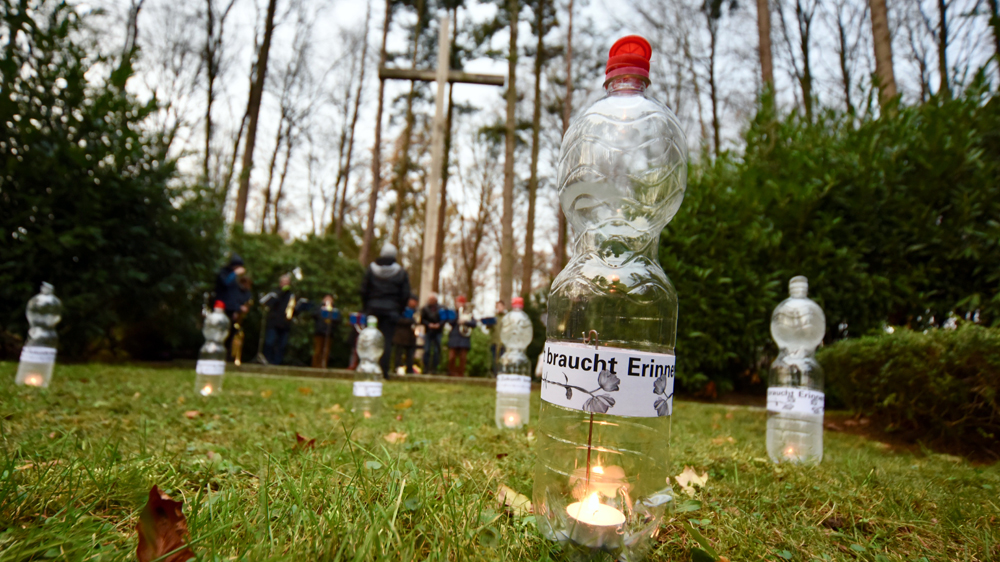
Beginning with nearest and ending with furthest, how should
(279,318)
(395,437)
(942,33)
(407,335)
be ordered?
(395,437), (407,335), (279,318), (942,33)

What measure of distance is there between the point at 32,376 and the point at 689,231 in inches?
260

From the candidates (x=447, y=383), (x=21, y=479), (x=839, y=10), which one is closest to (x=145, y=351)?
(x=447, y=383)

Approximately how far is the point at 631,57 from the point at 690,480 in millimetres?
1645

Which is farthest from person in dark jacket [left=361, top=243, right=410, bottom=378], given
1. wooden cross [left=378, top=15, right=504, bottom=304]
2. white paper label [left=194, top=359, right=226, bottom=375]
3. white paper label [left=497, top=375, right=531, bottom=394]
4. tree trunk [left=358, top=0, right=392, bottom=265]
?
tree trunk [left=358, top=0, right=392, bottom=265]

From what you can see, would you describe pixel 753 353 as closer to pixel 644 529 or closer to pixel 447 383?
pixel 447 383

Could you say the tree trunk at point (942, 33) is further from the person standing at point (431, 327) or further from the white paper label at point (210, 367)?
the white paper label at point (210, 367)

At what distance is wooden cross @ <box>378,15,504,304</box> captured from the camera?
382 inches

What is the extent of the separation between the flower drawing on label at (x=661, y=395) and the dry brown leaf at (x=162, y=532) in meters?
1.16

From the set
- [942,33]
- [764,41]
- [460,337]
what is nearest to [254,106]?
[460,337]

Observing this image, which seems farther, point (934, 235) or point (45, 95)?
point (45, 95)

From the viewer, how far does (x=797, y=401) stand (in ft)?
9.68

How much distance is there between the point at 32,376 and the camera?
163 inches

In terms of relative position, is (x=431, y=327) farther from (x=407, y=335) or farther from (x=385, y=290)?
(x=385, y=290)

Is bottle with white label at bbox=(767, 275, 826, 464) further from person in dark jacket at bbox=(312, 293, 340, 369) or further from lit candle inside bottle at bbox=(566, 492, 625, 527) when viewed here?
person in dark jacket at bbox=(312, 293, 340, 369)
